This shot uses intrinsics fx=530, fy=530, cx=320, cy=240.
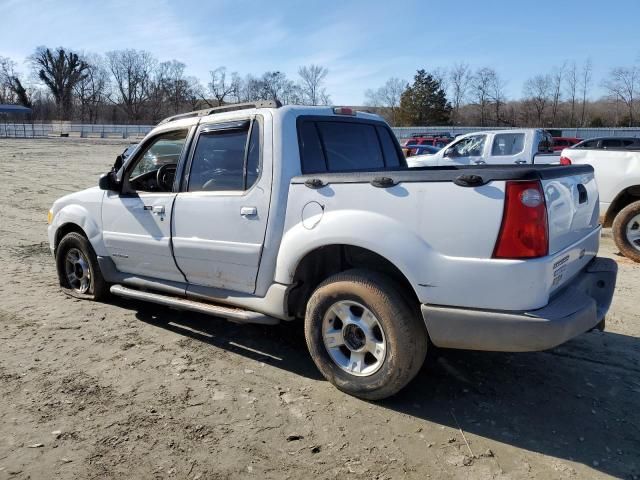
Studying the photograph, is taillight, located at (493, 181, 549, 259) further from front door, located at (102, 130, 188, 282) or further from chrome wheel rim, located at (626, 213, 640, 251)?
chrome wheel rim, located at (626, 213, 640, 251)

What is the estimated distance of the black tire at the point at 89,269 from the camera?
529 cm

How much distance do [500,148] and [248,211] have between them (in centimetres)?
1037

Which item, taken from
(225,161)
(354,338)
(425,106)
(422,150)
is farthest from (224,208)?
(425,106)

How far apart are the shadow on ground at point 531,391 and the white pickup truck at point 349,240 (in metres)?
0.41

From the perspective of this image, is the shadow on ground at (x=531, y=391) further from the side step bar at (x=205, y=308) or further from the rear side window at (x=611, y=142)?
the rear side window at (x=611, y=142)

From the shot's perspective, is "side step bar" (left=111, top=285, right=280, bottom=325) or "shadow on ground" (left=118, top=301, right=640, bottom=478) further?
"side step bar" (left=111, top=285, right=280, bottom=325)

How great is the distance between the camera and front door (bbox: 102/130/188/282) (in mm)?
4512

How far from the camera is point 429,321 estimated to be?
3.11 metres

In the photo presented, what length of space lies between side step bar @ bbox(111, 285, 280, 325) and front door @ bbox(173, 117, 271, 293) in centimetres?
17

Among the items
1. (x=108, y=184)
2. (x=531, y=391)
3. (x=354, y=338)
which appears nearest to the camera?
(x=354, y=338)

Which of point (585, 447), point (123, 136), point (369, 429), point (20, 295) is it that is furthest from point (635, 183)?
point (123, 136)

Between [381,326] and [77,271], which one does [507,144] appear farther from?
→ [381,326]

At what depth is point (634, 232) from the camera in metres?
7.62

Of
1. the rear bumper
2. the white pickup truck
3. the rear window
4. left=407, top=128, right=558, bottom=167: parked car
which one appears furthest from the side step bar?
left=407, top=128, right=558, bottom=167: parked car
